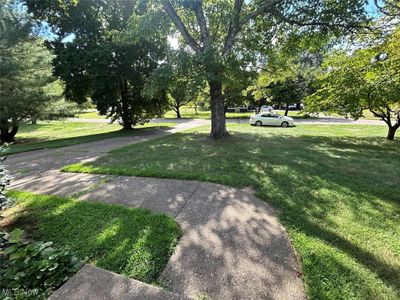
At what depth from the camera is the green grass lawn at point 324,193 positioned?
228 cm

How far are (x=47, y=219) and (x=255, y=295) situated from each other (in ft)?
10.8

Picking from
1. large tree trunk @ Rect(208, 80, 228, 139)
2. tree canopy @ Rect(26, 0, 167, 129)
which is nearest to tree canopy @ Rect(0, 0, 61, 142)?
tree canopy @ Rect(26, 0, 167, 129)

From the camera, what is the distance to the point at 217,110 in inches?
393

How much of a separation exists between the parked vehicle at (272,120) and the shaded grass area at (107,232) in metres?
16.6

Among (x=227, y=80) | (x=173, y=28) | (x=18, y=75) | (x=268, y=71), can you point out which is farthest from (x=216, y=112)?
(x=18, y=75)

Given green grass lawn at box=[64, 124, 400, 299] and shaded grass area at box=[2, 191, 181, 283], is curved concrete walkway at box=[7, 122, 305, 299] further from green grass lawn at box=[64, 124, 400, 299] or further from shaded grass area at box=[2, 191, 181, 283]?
green grass lawn at box=[64, 124, 400, 299]

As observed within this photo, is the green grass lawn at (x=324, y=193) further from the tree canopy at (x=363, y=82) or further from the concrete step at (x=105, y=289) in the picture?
the tree canopy at (x=363, y=82)

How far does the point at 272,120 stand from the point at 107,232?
17.3 meters

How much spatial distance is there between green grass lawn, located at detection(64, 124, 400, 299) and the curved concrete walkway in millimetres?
288

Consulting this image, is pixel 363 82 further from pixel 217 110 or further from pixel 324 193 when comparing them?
pixel 324 193

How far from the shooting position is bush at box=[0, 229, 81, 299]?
198 cm

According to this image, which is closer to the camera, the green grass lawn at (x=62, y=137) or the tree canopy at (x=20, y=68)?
the green grass lawn at (x=62, y=137)

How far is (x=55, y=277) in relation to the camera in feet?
7.22

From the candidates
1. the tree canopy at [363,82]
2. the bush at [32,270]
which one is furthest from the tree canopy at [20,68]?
the tree canopy at [363,82]
